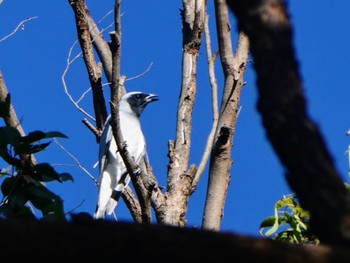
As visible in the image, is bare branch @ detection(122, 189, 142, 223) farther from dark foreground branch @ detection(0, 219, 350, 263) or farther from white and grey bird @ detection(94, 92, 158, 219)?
dark foreground branch @ detection(0, 219, 350, 263)

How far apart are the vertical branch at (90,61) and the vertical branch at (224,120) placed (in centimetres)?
85

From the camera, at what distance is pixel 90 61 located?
5336 mm

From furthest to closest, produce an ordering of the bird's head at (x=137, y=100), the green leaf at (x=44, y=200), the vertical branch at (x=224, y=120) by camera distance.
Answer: the bird's head at (x=137, y=100) < the vertical branch at (x=224, y=120) < the green leaf at (x=44, y=200)

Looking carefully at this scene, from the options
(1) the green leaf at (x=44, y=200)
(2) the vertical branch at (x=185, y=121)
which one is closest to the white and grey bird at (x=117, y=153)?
(2) the vertical branch at (x=185, y=121)

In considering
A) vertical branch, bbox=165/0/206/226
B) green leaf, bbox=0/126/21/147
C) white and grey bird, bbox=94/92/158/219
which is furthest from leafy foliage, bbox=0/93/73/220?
white and grey bird, bbox=94/92/158/219

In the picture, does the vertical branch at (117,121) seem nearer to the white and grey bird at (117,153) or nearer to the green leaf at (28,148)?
the white and grey bird at (117,153)

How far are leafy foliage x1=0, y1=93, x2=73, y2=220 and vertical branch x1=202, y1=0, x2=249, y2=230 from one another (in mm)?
1468

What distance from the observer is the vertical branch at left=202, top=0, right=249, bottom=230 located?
454cm

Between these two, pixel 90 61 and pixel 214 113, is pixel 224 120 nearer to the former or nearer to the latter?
pixel 214 113

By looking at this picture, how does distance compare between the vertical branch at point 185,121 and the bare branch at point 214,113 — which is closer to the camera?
the vertical branch at point 185,121

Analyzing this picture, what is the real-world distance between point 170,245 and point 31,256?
0.25 m

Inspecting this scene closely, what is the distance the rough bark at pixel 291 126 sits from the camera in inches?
62.9

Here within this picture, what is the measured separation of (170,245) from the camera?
1.55 m

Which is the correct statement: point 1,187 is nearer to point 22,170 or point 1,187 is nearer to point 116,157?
point 22,170
